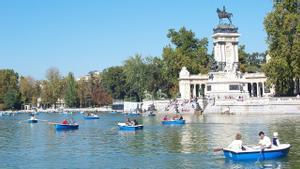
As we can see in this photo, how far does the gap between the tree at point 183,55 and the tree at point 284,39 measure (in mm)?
28269

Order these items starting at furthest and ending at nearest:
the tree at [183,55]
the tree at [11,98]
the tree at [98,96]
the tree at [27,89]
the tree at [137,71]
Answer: the tree at [27,89] < the tree at [11,98] < the tree at [98,96] < the tree at [137,71] < the tree at [183,55]

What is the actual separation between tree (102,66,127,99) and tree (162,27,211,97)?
124 ft

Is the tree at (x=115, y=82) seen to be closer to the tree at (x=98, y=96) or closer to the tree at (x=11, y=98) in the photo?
the tree at (x=98, y=96)

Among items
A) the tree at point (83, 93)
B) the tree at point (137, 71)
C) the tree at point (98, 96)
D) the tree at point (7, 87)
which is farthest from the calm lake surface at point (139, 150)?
the tree at point (7, 87)

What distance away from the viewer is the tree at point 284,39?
68812 mm

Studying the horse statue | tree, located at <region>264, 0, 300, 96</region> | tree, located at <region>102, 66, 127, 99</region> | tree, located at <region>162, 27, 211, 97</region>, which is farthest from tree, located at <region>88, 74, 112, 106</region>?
tree, located at <region>264, 0, 300, 96</region>

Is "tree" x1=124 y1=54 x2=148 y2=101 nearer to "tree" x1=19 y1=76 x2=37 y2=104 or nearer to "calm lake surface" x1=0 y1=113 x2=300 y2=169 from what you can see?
"tree" x1=19 y1=76 x2=37 y2=104

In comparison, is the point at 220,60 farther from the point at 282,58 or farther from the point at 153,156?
the point at 153,156

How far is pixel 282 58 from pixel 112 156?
44.6m

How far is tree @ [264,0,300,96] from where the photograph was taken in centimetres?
6881

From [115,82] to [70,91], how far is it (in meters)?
12.2

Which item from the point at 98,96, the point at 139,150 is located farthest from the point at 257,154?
the point at 98,96

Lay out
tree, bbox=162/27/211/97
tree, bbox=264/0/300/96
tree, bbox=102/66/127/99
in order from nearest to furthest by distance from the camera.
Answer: tree, bbox=264/0/300/96
tree, bbox=162/27/211/97
tree, bbox=102/66/127/99

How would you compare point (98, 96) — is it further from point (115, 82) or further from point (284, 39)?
point (284, 39)
